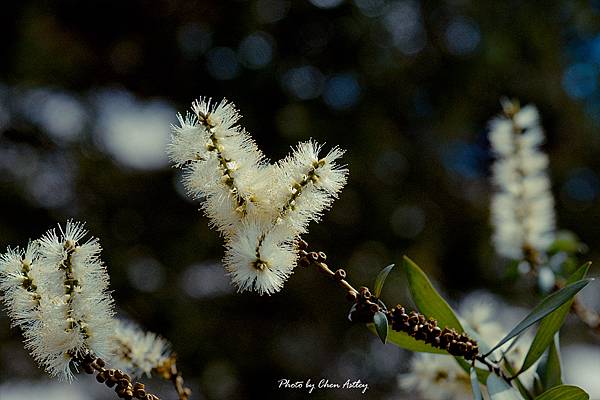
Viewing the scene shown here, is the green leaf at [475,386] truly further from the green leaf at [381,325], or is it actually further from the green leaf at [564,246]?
the green leaf at [564,246]

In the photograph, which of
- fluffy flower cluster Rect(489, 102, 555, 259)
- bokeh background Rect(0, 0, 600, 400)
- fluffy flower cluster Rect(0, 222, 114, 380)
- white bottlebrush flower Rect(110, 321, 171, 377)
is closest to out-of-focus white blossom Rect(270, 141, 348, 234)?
fluffy flower cluster Rect(0, 222, 114, 380)

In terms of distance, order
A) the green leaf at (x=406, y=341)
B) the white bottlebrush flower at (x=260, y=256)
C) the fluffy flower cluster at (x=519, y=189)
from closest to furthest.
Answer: the white bottlebrush flower at (x=260, y=256) < the green leaf at (x=406, y=341) < the fluffy flower cluster at (x=519, y=189)

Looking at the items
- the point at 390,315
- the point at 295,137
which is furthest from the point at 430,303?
the point at 295,137

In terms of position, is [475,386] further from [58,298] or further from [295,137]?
[295,137]

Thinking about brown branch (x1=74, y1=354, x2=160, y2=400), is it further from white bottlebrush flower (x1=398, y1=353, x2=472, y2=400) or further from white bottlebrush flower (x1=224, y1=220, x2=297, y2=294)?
white bottlebrush flower (x1=398, y1=353, x2=472, y2=400)

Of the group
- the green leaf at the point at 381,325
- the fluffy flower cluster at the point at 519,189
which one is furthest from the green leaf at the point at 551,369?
the fluffy flower cluster at the point at 519,189
